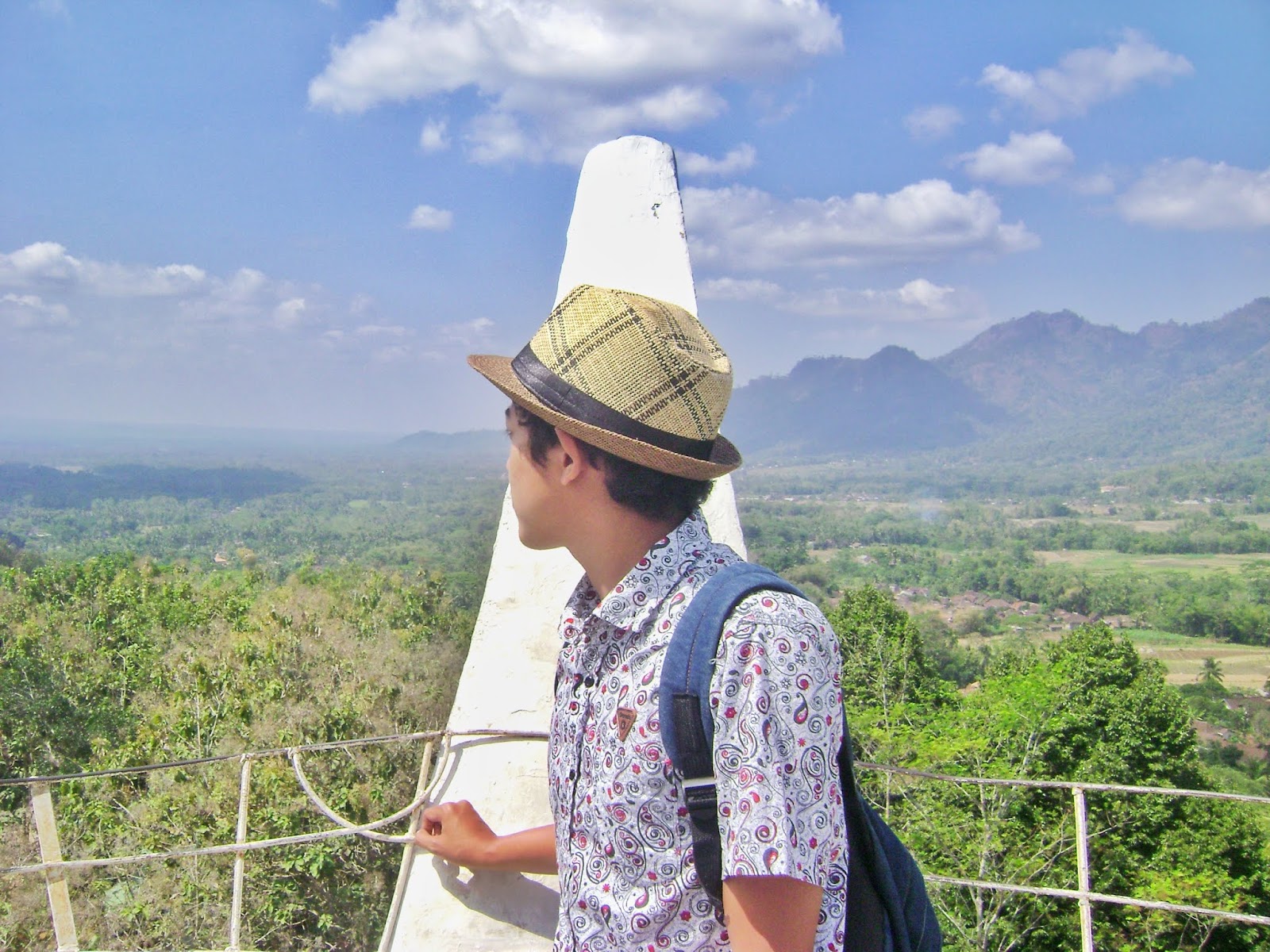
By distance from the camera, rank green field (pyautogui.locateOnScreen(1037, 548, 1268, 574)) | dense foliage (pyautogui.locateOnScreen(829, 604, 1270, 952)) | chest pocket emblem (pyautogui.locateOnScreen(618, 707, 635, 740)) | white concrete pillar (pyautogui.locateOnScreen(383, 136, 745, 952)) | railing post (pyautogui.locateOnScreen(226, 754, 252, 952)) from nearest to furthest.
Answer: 1. chest pocket emblem (pyautogui.locateOnScreen(618, 707, 635, 740))
2. white concrete pillar (pyautogui.locateOnScreen(383, 136, 745, 952))
3. railing post (pyautogui.locateOnScreen(226, 754, 252, 952))
4. dense foliage (pyautogui.locateOnScreen(829, 604, 1270, 952))
5. green field (pyautogui.locateOnScreen(1037, 548, 1268, 574))

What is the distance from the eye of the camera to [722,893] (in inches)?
47.3

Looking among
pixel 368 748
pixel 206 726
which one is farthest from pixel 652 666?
pixel 206 726

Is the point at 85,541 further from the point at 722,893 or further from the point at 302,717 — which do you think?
the point at 722,893

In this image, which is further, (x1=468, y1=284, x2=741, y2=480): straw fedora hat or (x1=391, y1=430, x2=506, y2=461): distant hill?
(x1=391, y1=430, x2=506, y2=461): distant hill

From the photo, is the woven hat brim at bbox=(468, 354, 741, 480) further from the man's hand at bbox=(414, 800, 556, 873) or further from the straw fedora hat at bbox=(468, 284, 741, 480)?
the man's hand at bbox=(414, 800, 556, 873)

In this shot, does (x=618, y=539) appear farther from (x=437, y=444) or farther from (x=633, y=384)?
(x=437, y=444)

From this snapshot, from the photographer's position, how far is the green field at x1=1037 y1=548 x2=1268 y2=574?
99.6 metres

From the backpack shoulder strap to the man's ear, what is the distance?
28cm

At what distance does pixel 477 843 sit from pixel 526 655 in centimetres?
62

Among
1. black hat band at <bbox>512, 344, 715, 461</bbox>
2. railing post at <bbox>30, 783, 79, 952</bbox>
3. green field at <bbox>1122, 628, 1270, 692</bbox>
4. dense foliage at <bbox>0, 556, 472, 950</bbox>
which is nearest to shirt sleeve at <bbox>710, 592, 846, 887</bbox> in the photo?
black hat band at <bbox>512, 344, 715, 461</bbox>

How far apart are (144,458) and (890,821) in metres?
182

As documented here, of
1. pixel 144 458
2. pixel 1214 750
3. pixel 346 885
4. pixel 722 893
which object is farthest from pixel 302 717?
pixel 144 458

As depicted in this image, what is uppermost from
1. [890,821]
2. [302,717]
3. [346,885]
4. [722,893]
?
[722,893]

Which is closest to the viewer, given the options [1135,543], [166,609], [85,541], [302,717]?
[302,717]
